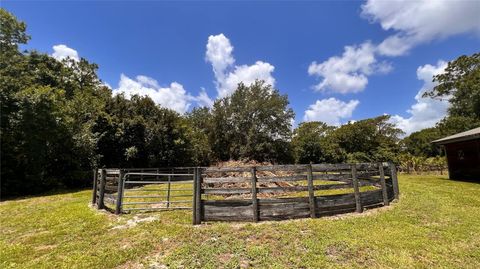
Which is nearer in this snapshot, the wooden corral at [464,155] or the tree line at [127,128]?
the tree line at [127,128]

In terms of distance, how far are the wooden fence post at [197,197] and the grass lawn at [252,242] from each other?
29 centimetres

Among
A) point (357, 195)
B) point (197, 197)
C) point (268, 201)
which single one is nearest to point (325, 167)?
point (357, 195)

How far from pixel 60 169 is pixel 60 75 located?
15988 mm

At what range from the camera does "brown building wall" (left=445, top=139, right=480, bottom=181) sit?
647 inches

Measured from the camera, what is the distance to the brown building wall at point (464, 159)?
16.4 meters

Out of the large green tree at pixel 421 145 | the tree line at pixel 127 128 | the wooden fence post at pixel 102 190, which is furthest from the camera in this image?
the large green tree at pixel 421 145

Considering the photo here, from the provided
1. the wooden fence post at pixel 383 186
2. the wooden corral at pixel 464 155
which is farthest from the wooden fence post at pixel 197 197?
the wooden corral at pixel 464 155

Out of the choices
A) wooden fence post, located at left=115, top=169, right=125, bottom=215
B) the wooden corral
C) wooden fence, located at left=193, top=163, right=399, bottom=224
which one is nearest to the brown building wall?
the wooden corral

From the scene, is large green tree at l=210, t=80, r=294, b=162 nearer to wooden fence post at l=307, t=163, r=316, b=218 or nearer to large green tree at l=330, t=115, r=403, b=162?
large green tree at l=330, t=115, r=403, b=162

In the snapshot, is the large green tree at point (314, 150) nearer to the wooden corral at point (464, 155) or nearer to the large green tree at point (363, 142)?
the large green tree at point (363, 142)

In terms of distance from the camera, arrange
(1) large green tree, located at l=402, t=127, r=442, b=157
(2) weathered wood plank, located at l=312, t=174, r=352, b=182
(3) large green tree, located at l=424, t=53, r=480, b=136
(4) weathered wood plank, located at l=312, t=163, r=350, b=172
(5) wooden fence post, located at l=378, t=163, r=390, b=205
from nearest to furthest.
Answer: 1. (4) weathered wood plank, located at l=312, t=163, r=350, b=172
2. (2) weathered wood plank, located at l=312, t=174, r=352, b=182
3. (5) wooden fence post, located at l=378, t=163, r=390, b=205
4. (3) large green tree, located at l=424, t=53, r=480, b=136
5. (1) large green tree, located at l=402, t=127, r=442, b=157

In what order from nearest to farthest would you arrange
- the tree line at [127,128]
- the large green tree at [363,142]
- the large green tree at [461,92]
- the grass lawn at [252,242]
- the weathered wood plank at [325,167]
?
the grass lawn at [252,242] → the weathered wood plank at [325,167] → the tree line at [127,128] → the large green tree at [461,92] → the large green tree at [363,142]

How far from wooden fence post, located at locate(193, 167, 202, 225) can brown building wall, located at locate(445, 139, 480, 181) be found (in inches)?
712

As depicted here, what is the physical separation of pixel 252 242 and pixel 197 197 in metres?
2.08
